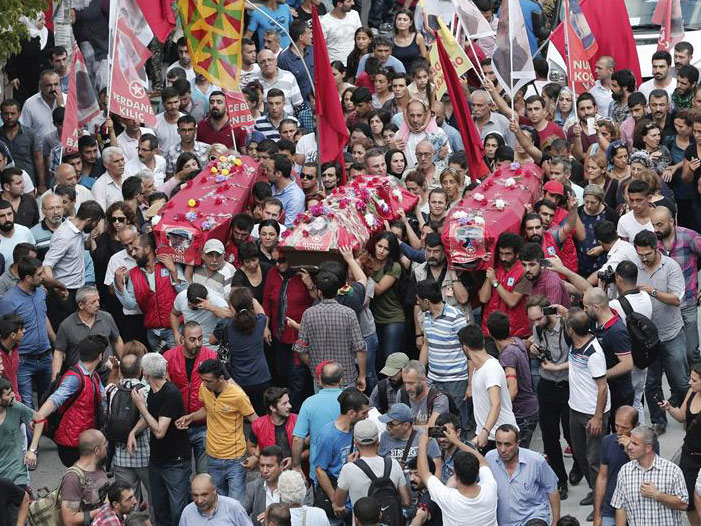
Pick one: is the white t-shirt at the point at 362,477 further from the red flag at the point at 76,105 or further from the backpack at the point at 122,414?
the red flag at the point at 76,105

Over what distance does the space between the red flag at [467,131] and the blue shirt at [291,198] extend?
1838mm

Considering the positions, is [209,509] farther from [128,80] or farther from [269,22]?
[269,22]

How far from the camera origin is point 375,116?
757 inches

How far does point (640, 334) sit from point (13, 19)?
25.4ft

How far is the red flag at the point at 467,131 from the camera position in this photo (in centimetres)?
1775

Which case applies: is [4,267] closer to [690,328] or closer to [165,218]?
[165,218]

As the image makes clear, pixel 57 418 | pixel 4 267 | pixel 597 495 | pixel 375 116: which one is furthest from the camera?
pixel 375 116

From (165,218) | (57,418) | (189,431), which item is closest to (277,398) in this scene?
(189,431)

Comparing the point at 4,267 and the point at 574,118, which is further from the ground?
the point at 4,267

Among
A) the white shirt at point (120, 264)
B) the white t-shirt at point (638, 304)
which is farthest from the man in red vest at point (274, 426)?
the white t-shirt at point (638, 304)

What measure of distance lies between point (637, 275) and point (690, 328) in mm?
1182

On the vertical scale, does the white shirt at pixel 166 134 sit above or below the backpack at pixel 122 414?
below

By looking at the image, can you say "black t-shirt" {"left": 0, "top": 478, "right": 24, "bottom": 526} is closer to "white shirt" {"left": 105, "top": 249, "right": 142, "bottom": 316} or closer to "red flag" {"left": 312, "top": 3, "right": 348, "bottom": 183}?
"white shirt" {"left": 105, "top": 249, "right": 142, "bottom": 316}

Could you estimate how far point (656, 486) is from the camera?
40.8ft
